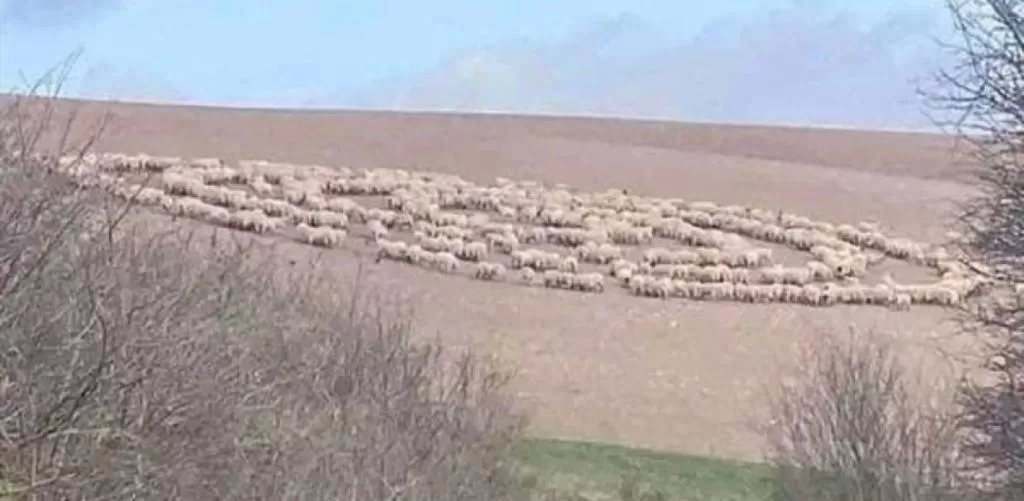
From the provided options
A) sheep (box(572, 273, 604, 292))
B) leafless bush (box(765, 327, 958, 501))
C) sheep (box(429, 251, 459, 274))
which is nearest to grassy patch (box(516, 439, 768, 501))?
leafless bush (box(765, 327, 958, 501))

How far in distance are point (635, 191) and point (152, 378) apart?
43518 mm

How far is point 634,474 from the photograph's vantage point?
995 inches

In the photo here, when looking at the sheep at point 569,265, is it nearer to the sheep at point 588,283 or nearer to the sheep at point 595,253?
the sheep at point 588,283

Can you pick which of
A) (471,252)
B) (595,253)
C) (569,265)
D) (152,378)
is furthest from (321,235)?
(152,378)

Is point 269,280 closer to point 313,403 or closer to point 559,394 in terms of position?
point 313,403

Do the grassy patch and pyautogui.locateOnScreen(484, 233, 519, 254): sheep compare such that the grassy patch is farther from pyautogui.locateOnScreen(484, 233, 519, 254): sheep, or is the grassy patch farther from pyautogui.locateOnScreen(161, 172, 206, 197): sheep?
pyautogui.locateOnScreen(161, 172, 206, 197): sheep

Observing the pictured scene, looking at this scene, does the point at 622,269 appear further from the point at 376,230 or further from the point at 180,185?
the point at 180,185

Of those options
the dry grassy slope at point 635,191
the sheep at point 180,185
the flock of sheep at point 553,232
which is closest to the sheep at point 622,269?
the flock of sheep at point 553,232

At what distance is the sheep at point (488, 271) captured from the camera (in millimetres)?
39594

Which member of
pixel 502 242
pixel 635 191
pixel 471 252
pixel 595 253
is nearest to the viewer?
pixel 471 252

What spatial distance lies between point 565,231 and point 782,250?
5322mm

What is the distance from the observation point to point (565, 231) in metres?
44.0

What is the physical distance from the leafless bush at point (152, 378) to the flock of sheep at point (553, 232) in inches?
866

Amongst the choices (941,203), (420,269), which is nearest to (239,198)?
(420,269)
